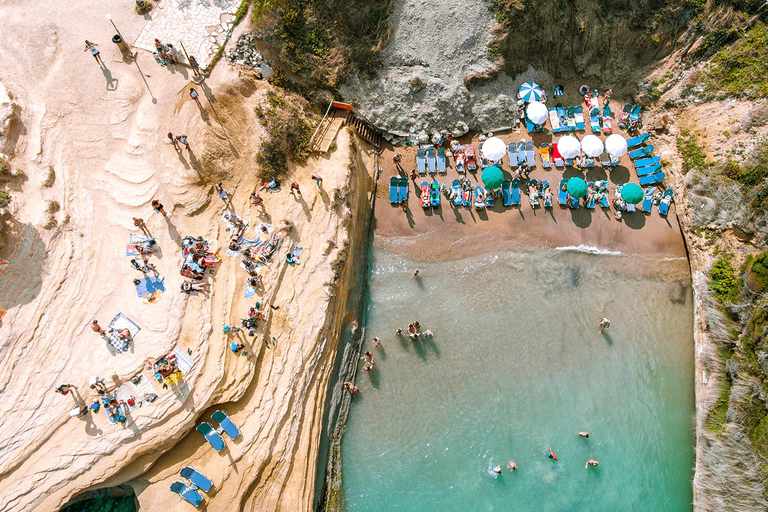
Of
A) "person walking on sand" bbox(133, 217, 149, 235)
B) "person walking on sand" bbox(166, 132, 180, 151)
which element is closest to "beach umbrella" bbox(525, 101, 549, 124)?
"person walking on sand" bbox(166, 132, 180, 151)

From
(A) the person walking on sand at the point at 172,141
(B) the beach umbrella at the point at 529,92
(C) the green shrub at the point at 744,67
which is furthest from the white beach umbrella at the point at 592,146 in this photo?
(A) the person walking on sand at the point at 172,141

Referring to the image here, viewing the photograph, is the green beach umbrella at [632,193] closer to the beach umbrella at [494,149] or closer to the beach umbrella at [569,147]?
the beach umbrella at [569,147]

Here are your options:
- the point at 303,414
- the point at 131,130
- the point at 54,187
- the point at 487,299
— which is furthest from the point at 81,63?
the point at 487,299

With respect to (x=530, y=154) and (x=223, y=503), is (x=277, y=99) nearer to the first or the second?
(x=530, y=154)

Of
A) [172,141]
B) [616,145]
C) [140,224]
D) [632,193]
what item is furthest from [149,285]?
[616,145]

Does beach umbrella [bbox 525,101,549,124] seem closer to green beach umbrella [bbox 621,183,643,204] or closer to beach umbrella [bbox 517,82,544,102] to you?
beach umbrella [bbox 517,82,544,102]

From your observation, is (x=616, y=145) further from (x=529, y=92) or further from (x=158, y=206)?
(x=158, y=206)
